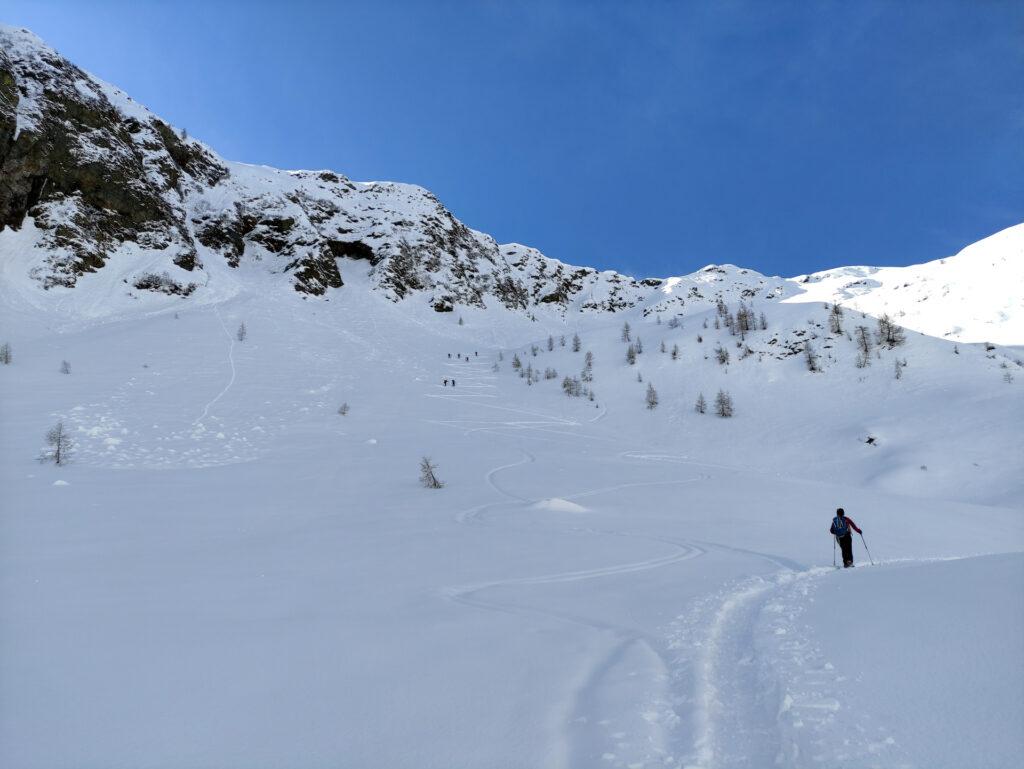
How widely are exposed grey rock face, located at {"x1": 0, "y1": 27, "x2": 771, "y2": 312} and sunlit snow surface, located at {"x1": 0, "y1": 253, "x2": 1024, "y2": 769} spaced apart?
69.8ft

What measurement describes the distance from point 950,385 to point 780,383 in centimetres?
641

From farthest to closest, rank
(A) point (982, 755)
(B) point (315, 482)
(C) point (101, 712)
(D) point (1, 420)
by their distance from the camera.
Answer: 1. (D) point (1, 420)
2. (B) point (315, 482)
3. (C) point (101, 712)
4. (A) point (982, 755)

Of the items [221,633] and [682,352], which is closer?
[221,633]

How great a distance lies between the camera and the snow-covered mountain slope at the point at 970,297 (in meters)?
26.0

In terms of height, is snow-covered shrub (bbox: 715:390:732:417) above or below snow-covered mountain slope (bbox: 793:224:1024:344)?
below

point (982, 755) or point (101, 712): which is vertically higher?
point (982, 755)

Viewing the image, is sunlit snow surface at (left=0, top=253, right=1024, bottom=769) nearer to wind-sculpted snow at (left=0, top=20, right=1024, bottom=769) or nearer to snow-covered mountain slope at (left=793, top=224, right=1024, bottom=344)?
wind-sculpted snow at (left=0, top=20, right=1024, bottom=769)

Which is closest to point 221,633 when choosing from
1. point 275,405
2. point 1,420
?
point 1,420

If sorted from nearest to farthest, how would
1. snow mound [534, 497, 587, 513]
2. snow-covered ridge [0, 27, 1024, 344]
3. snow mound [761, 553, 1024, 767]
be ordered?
snow mound [761, 553, 1024, 767]
snow mound [534, 497, 587, 513]
snow-covered ridge [0, 27, 1024, 344]

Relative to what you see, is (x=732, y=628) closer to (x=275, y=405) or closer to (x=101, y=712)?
(x=101, y=712)

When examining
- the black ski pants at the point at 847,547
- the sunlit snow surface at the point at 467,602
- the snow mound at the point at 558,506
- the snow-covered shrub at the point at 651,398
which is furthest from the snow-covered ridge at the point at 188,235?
the snow mound at the point at 558,506

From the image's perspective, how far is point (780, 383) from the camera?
80.6 feet

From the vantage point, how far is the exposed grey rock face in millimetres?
30594

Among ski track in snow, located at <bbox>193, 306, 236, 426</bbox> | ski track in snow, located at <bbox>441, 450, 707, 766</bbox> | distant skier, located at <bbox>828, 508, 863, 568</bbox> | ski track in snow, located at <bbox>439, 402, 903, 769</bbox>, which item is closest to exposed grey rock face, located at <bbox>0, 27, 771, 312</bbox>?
ski track in snow, located at <bbox>193, 306, 236, 426</bbox>
